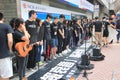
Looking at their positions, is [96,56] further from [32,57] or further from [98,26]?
[98,26]

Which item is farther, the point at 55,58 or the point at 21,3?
the point at 55,58

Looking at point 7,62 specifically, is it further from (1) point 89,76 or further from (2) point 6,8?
(2) point 6,8

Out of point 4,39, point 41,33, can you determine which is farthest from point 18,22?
point 41,33

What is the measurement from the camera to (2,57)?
14.5 ft

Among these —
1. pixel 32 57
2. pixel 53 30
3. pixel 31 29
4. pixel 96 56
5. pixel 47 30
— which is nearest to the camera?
pixel 31 29

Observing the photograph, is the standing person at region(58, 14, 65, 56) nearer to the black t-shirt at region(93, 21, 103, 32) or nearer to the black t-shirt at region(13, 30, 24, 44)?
the black t-shirt at region(93, 21, 103, 32)

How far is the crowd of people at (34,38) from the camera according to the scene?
14.7 ft

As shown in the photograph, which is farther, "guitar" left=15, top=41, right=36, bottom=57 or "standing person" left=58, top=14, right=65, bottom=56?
"standing person" left=58, top=14, right=65, bottom=56

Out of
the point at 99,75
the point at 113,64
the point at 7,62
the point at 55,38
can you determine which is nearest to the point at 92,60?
the point at 113,64

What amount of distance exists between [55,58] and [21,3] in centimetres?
232

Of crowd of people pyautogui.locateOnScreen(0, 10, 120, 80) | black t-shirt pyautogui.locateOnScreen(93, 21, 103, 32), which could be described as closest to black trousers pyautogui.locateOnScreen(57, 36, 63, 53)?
crowd of people pyautogui.locateOnScreen(0, 10, 120, 80)

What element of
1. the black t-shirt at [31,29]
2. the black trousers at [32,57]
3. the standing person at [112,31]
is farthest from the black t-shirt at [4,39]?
the standing person at [112,31]

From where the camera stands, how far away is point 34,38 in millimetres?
6484

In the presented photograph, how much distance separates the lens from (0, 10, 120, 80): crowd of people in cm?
447
